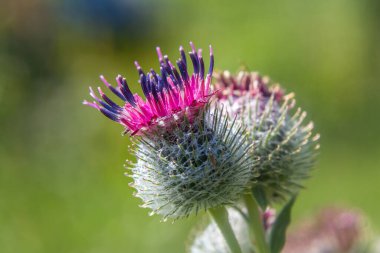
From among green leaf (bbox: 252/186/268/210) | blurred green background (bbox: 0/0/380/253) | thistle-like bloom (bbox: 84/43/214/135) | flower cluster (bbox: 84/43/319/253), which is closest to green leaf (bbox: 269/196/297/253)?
flower cluster (bbox: 84/43/319/253)

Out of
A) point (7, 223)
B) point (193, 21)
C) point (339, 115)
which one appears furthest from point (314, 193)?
point (193, 21)

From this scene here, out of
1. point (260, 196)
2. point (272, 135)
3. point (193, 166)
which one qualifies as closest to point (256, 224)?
point (260, 196)

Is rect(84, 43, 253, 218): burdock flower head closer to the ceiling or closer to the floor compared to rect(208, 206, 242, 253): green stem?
closer to the ceiling

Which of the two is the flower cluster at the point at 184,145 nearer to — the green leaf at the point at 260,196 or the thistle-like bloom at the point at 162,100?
the thistle-like bloom at the point at 162,100

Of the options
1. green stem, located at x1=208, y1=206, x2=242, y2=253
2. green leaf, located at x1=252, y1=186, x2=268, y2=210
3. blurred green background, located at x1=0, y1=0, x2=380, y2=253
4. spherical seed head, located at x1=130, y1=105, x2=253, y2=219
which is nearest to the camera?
spherical seed head, located at x1=130, y1=105, x2=253, y2=219

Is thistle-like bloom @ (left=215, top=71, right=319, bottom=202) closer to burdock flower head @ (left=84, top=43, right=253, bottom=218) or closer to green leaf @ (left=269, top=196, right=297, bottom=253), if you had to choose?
green leaf @ (left=269, top=196, right=297, bottom=253)

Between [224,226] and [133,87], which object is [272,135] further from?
[133,87]

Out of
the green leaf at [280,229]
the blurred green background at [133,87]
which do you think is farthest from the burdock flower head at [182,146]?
the blurred green background at [133,87]
